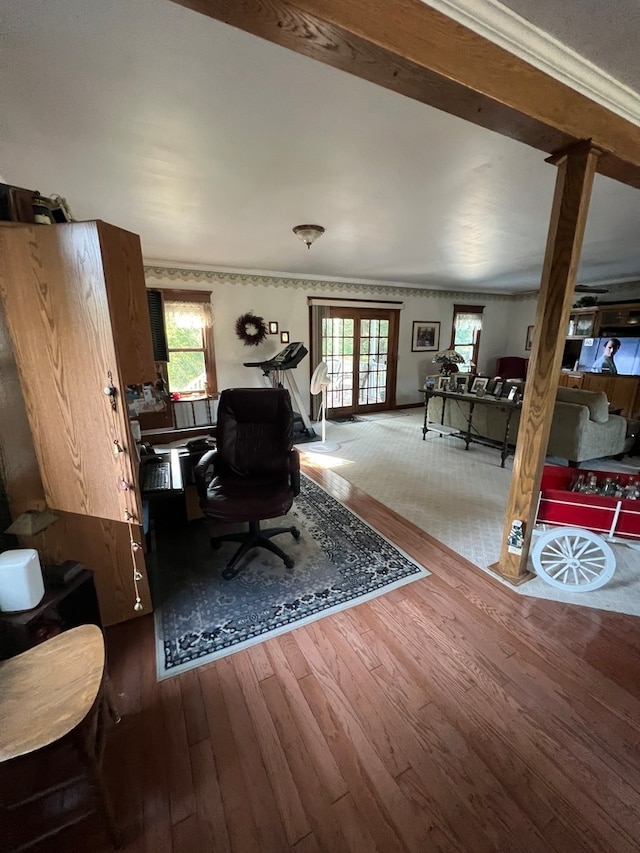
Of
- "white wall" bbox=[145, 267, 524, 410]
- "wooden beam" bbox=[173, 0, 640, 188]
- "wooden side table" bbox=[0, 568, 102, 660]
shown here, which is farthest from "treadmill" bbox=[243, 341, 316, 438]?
"wooden beam" bbox=[173, 0, 640, 188]

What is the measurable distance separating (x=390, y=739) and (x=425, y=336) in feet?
21.2

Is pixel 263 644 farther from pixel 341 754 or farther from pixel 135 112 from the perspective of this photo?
pixel 135 112

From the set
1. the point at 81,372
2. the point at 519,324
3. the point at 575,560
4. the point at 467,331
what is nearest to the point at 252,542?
the point at 81,372

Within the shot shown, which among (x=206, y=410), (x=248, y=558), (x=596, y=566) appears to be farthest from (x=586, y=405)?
(x=206, y=410)

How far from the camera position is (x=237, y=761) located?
1200 millimetres

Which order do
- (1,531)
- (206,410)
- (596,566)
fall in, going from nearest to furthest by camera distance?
1. (1,531)
2. (596,566)
3. (206,410)

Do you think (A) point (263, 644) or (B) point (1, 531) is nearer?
(B) point (1, 531)

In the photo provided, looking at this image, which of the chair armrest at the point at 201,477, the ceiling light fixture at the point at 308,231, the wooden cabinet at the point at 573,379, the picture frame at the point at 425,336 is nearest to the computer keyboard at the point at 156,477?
the chair armrest at the point at 201,477

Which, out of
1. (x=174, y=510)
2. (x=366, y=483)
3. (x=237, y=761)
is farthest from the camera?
(x=366, y=483)

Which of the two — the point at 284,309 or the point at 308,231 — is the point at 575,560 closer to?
the point at 308,231

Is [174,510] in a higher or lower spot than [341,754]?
higher

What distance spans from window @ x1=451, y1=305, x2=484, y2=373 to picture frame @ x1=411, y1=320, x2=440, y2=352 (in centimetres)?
45

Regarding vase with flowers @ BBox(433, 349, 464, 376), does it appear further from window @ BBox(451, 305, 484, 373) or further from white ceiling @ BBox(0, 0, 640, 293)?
white ceiling @ BBox(0, 0, 640, 293)

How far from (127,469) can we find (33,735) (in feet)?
2.99
